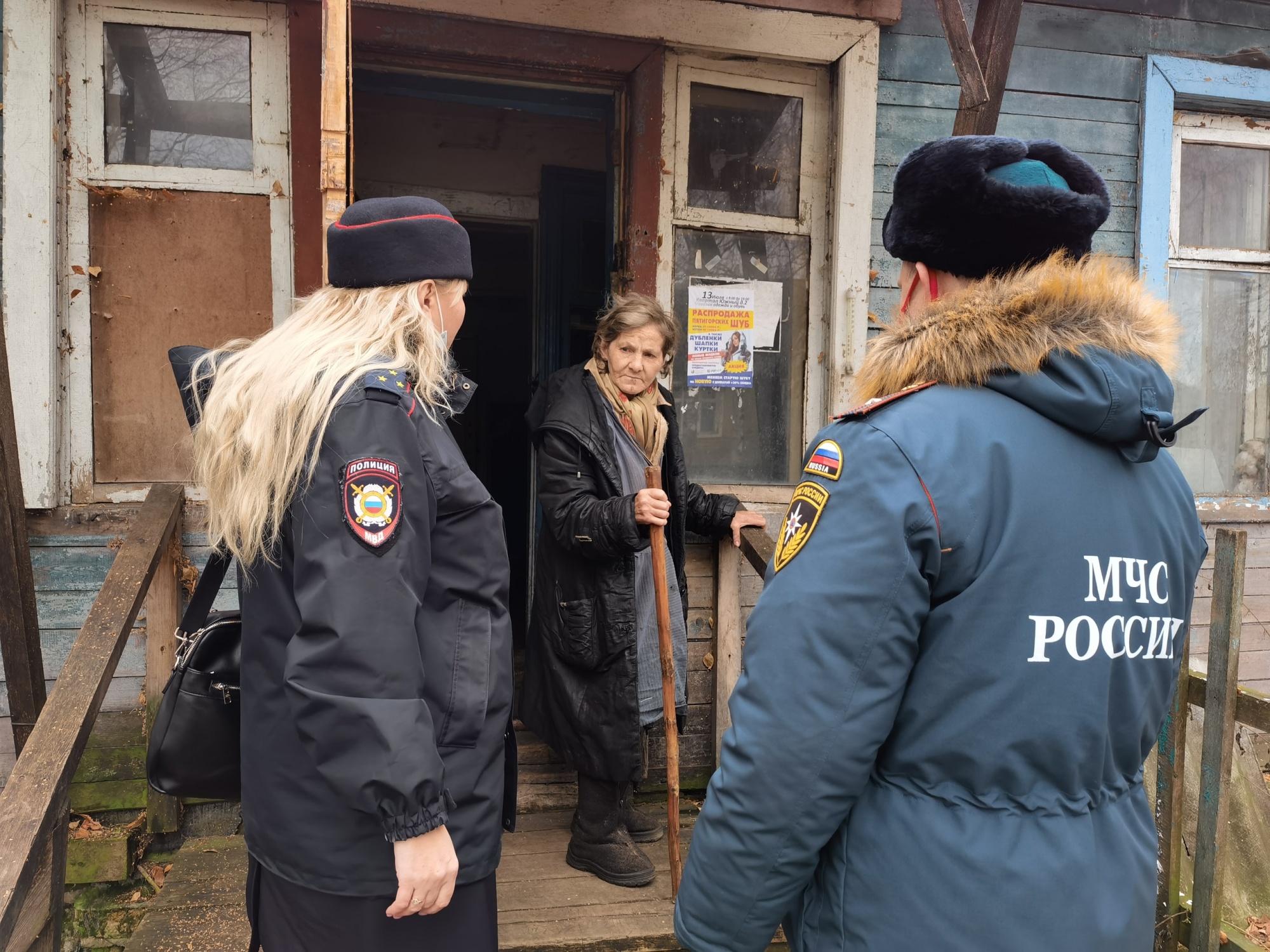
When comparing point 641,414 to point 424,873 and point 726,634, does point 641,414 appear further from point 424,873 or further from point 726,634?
point 424,873

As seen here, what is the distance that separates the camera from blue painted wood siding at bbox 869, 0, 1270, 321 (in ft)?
12.6

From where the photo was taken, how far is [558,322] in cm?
495

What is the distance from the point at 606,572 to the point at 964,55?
2.08 metres

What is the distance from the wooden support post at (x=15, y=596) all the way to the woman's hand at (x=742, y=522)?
2.24 m

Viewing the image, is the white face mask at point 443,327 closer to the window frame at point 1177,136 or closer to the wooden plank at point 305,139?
the wooden plank at point 305,139

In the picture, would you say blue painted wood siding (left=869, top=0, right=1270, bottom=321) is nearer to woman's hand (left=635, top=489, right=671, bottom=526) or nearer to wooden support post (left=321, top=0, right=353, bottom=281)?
woman's hand (left=635, top=489, right=671, bottom=526)

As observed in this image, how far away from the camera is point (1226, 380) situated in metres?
4.48

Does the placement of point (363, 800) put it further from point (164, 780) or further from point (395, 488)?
point (164, 780)

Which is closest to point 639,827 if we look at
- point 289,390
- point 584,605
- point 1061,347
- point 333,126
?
point 584,605

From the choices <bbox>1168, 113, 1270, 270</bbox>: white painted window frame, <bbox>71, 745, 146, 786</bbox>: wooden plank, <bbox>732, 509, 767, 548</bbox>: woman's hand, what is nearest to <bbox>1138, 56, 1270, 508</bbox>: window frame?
<bbox>1168, 113, 1270, 270</bbox>: white painted window frame

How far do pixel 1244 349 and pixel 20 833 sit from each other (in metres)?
5.16

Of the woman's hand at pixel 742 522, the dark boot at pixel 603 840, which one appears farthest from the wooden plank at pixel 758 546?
the dark boot at pixel 603 840

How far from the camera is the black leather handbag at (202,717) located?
1.68 m

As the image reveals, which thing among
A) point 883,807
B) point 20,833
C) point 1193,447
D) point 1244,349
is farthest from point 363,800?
point 1244,349
